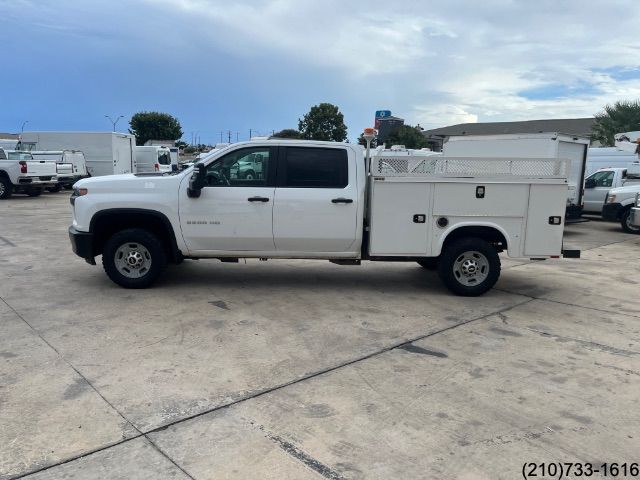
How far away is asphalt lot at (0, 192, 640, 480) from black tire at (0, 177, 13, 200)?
14336 mm

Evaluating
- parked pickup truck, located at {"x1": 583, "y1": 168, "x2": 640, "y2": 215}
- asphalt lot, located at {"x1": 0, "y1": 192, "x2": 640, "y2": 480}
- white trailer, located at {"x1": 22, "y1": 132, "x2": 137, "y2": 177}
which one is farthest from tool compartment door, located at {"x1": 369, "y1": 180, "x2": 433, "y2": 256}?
white trailer, located at {"x1": 22, "y1": 132, "x2": 137, "y2": 177}

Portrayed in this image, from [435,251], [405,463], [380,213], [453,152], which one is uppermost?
[453,152]

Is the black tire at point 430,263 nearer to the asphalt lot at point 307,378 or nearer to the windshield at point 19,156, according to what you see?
the asphalt lot at point 307,378

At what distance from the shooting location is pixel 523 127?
68188 mm

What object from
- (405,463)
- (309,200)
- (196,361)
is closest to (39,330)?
(196,361)

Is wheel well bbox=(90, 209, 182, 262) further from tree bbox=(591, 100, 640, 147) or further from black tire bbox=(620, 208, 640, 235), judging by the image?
tree bbox=(591, 100, 640, 147)

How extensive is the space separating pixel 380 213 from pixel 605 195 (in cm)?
1128

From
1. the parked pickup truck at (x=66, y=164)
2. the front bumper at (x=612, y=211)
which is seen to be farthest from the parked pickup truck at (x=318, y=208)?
the parked pickup truck at (x=66, y=164)

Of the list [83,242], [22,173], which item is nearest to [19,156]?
[22,173]

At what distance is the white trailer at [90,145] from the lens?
25.0 m

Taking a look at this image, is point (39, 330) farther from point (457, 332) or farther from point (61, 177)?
point (61, 177)

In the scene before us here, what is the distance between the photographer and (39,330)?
514 centimetres

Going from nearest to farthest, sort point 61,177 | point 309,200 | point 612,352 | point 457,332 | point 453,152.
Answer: point 612,352 < point 457,332 < point 309,200 < point 453,152 < point 61,177

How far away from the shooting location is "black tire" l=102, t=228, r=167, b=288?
653 centimetres
